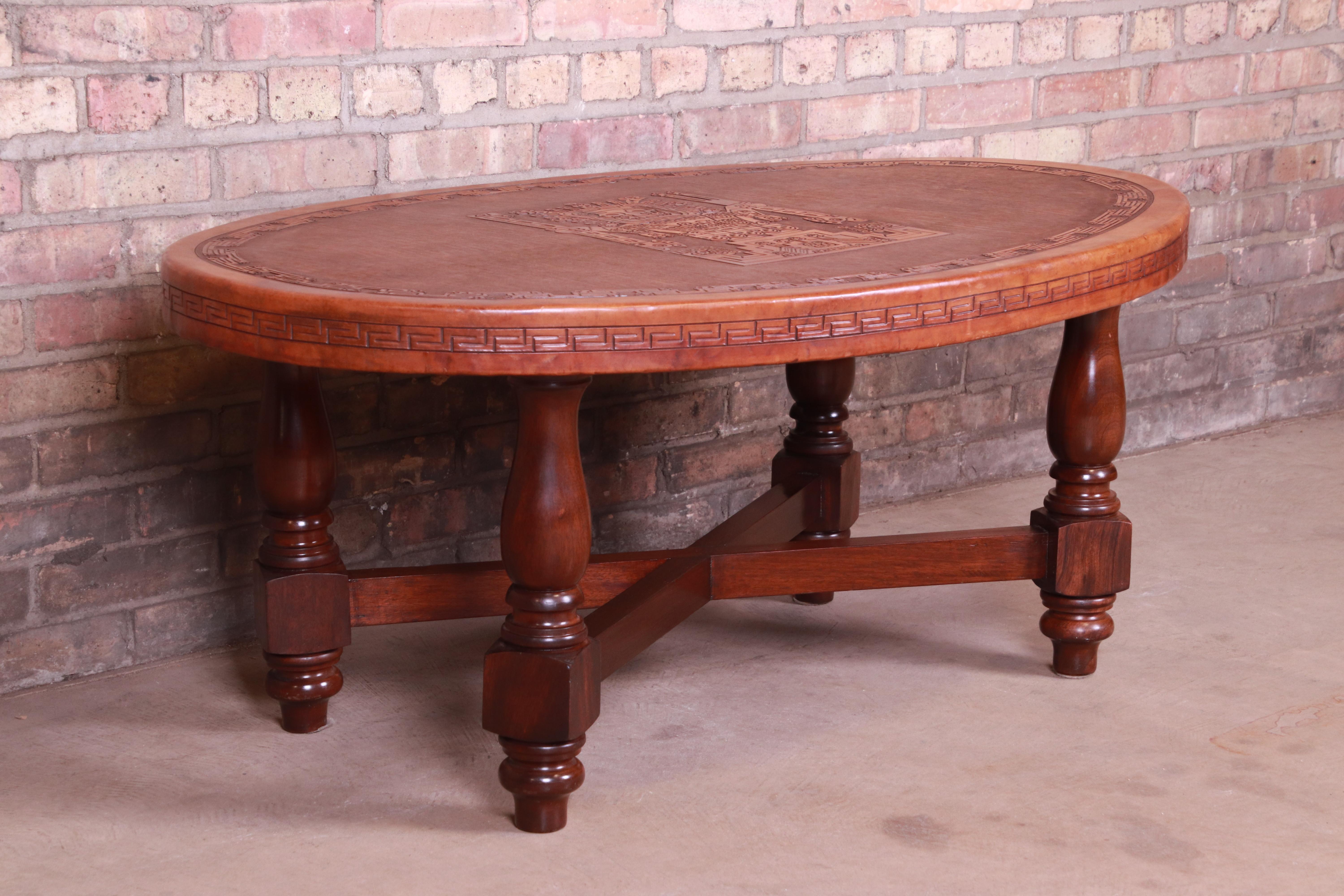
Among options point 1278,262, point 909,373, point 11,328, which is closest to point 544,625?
point 11,328

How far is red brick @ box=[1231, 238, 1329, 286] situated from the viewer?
389 cm

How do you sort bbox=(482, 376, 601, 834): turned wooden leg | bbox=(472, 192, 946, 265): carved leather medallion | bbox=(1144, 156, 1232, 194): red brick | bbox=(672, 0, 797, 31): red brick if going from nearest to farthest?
bbox=(482, 376, 601, 834): turned wooden leg → bbox=(472, 192, 946, 265): carved leather medallion → bbox=(672, 0, 797, 31): red brick → bbox=(1144, 156, 1232, 194): red brick

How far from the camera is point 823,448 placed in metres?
2.78

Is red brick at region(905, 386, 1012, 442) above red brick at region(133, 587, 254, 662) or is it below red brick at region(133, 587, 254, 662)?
above

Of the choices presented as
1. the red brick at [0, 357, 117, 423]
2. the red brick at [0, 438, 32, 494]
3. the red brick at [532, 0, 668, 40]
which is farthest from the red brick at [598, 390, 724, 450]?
the red brick at [0, 438, 32, 494]

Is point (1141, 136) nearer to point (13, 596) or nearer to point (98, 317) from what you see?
point (98, 317)

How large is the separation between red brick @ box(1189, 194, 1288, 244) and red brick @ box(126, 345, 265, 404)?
220cm

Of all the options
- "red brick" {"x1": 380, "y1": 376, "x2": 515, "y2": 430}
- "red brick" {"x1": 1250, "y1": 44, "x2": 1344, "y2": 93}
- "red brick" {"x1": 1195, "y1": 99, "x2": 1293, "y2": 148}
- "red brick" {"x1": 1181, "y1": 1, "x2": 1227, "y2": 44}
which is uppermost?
"red brick" {"x1": 1181, "y1": 1, "x2": 1227, "y2": 44}

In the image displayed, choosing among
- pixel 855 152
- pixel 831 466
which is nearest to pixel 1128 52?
pixel 855 152

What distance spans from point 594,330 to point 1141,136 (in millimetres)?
2253

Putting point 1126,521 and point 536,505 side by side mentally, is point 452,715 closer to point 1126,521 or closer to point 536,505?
point 536,505

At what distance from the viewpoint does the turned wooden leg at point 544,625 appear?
1938 mm

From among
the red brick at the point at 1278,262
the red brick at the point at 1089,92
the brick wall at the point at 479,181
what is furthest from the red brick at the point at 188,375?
the red brick at the point at 1278,262

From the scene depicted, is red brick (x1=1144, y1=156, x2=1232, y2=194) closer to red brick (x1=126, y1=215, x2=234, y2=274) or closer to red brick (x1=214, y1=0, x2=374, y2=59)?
red brick (x1=214, y1=0, x2=374, y2=59)
